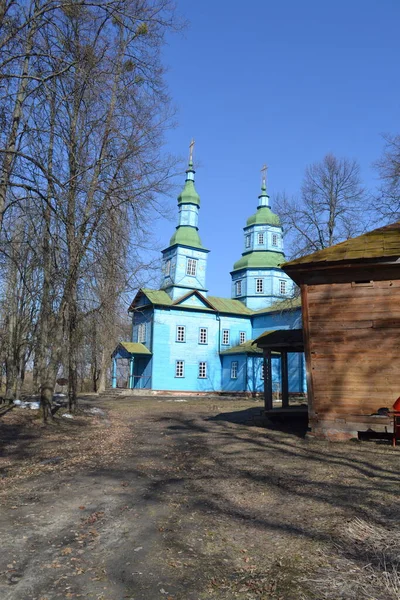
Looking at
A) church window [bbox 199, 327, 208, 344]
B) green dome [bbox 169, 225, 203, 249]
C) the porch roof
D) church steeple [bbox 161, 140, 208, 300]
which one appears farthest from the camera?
green dome [bbox 169, 225, 203, 249]

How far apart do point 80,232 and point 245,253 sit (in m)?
35.6

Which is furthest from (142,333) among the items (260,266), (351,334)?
(351,334)

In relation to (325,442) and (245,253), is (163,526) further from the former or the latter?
(245,253)

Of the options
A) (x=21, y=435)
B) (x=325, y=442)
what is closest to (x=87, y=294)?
(x=21, y=435)

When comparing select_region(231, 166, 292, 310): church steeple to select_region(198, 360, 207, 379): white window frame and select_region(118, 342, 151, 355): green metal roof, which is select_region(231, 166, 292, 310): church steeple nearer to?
select_region(198, 360, 207, 379): white window frame

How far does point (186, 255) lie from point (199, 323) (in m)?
6.83

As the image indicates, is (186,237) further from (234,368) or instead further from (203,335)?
(234,368)

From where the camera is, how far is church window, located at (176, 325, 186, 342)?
131ft

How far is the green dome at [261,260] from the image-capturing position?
46.2m

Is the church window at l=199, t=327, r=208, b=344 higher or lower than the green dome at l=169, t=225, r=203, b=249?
lower

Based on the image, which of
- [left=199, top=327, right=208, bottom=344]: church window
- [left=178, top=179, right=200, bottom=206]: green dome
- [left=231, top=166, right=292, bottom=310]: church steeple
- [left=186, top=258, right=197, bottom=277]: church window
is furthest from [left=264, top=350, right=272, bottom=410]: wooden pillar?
[left=178, top=179, right=200, bottom=206]: green dome

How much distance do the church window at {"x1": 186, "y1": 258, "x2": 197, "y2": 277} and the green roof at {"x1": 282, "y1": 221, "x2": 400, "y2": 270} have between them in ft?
102

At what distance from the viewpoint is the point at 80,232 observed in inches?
565

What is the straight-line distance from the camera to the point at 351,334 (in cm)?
1152
